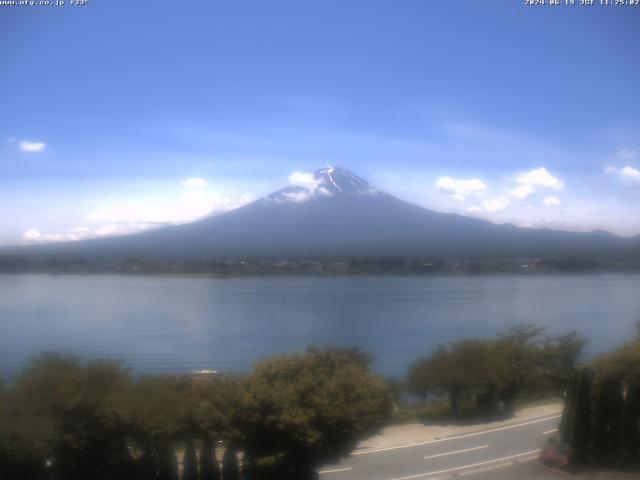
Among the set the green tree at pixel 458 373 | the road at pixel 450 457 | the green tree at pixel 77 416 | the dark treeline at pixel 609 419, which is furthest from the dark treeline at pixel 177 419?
the green tree at pixel 458 373

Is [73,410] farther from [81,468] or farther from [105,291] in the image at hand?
[105,291]

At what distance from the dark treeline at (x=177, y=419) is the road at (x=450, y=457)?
35.3 inches

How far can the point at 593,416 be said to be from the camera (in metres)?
8.24

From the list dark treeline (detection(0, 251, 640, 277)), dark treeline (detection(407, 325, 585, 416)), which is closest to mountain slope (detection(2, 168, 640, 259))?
dark treeline (detection(0, 251, 640, 277))

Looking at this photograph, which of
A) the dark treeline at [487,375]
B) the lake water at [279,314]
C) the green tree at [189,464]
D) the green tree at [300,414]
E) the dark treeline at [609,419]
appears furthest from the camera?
the lake water at [279,314]

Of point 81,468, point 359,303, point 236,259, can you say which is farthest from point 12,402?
point 236,259

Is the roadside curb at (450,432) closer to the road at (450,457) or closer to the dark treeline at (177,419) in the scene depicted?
the road at (450,457)

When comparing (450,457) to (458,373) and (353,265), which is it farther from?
(353,265)

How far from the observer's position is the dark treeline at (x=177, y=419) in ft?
20.6

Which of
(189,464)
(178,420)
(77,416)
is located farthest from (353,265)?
(77,416)

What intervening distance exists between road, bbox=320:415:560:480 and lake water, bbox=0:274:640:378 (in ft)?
21.5

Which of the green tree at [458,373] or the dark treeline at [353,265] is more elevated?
the dark treeline at [353,265]

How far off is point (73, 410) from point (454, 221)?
73315 millimetres

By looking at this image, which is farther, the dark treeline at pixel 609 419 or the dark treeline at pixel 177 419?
the dark treeline at pixel 609 419
